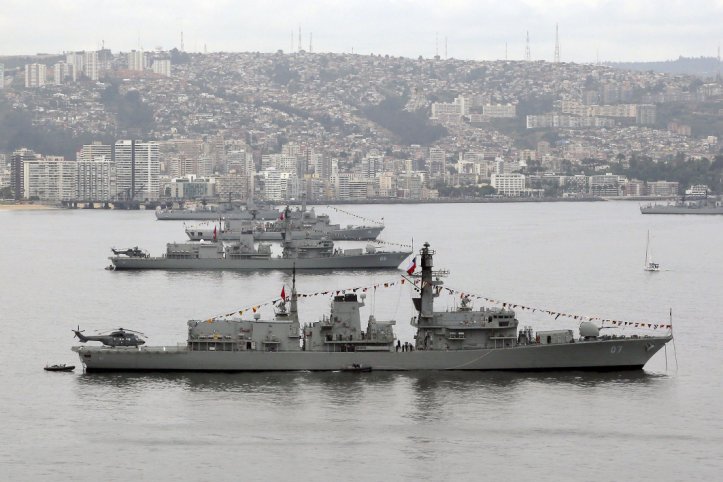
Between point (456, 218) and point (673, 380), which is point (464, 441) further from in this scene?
point (456, 218)

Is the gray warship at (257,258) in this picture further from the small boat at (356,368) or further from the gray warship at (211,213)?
the gray warship at (211,213)

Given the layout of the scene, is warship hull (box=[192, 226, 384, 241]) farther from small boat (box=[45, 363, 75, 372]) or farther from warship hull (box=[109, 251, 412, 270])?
small boat (box=[45, 363, 75, 372])

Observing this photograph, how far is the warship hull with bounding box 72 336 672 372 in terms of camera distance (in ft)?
153

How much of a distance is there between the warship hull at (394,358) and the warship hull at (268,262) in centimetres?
4093

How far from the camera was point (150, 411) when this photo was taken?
4206cm

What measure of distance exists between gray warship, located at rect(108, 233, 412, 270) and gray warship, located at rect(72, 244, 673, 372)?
41315mm

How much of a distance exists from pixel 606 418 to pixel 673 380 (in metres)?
6.14

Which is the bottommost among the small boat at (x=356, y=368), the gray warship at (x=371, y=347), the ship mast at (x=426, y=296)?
the small boat at (x=356, y=368)

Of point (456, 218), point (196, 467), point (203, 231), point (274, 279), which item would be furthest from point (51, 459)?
point (456, 218)


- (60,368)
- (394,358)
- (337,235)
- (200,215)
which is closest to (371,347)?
(394,358)

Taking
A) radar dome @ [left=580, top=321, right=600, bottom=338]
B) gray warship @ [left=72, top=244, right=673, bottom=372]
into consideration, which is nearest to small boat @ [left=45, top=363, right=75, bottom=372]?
gray warship @ [left=72, top=244, right=673, bottom=372]

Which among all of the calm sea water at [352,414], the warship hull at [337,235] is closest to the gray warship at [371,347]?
the calm sea water at [352,414]

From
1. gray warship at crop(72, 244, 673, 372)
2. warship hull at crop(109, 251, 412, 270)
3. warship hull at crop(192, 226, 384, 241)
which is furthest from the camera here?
warship hull at crop(192, 226, 384, 241)

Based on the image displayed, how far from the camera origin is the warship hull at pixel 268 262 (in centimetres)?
8875
